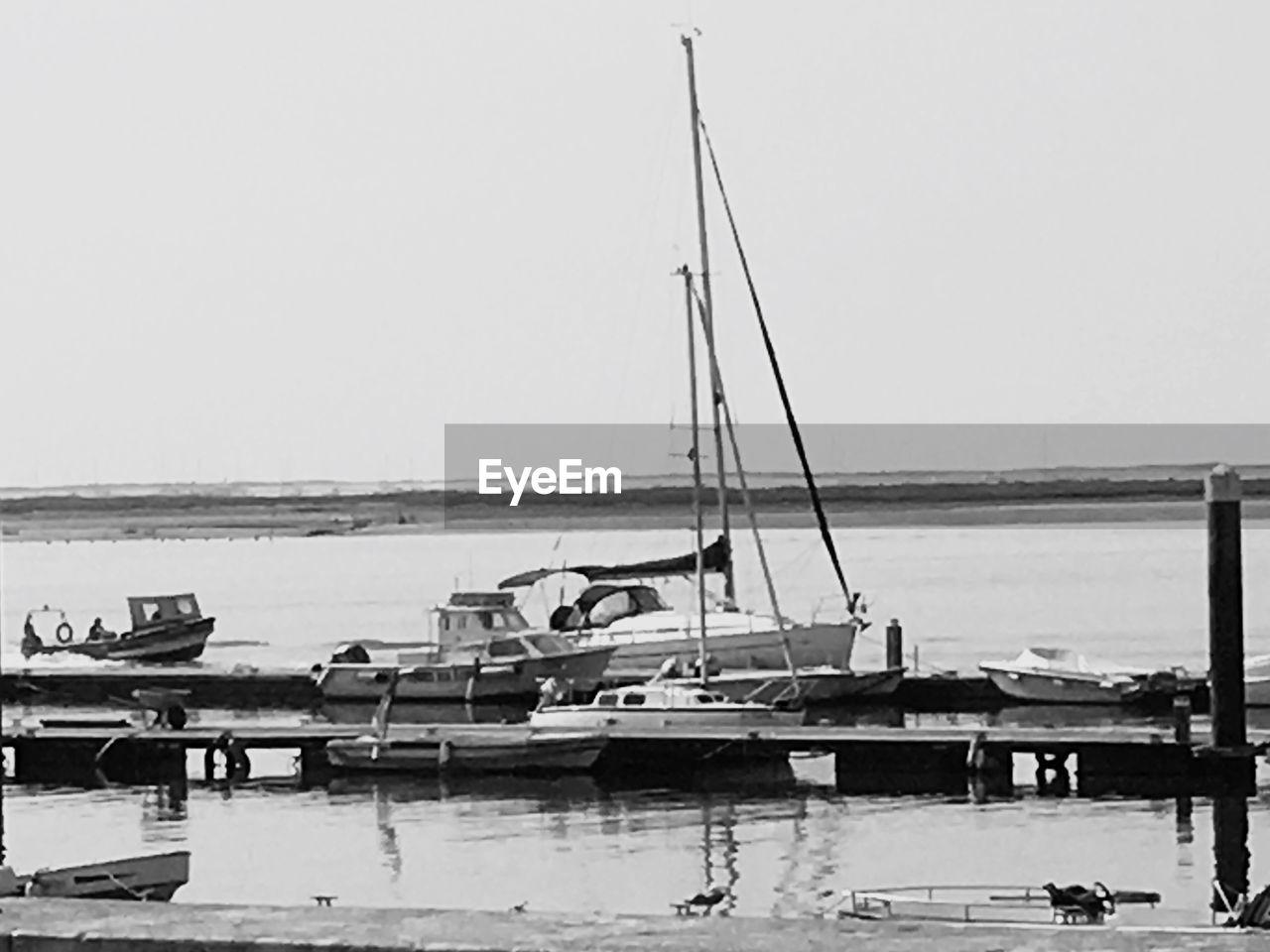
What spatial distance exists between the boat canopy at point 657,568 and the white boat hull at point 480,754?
540 inches

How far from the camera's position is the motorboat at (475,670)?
45.9 meters

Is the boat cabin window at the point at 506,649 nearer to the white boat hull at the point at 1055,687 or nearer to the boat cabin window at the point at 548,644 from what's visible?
the boat cabin window at the point at 548,644

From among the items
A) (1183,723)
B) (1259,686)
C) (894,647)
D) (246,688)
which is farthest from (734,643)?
(1183,723)

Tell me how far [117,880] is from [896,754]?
55.0 feet

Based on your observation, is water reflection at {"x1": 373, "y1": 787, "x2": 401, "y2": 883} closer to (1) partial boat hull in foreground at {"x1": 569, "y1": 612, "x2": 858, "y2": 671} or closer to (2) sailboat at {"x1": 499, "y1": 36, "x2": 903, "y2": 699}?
(2) sailboat at {"x1": 499, "y1": 36, "x2": 903, "y2": 699}

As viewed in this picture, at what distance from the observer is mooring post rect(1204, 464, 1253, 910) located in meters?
30.1

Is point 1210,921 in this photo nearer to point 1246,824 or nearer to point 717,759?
point 1246,824

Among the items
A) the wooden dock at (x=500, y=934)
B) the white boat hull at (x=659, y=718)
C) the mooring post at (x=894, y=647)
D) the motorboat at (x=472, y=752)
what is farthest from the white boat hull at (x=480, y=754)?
the wooden dock at (x=500, y=934)

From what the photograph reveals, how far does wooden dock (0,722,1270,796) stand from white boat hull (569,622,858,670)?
924 cm

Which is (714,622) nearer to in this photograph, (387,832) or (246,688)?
(246,688)

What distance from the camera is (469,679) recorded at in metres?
46.1

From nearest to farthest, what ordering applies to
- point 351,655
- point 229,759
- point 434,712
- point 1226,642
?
point 1226,642, point 229,759, point 434,712, point 351,655

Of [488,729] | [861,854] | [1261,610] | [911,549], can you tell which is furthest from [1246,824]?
[911,549]

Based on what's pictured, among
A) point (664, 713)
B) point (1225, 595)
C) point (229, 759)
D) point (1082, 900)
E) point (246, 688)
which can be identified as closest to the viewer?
point (1082, 900)
